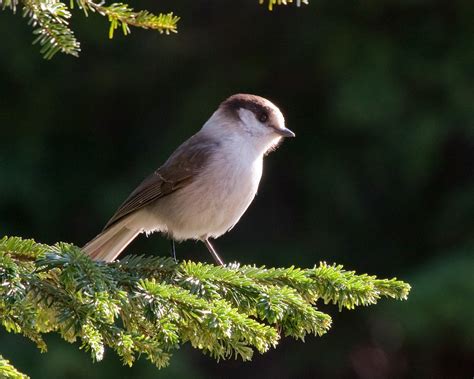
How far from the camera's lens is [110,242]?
412cm

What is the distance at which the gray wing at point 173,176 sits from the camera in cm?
420

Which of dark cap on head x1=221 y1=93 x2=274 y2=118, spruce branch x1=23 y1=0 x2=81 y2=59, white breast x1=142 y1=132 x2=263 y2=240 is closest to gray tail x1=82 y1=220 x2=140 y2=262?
white breast x1=142 y1=132 x2=263 y2=240

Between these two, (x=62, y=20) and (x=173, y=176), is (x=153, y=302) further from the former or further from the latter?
(x=173, y=176)

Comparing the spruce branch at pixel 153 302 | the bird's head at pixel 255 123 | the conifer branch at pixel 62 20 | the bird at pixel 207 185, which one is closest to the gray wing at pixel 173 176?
the bird at pixel 207 185

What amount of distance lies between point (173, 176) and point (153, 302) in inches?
79.3

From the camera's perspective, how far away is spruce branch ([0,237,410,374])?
2.19 m

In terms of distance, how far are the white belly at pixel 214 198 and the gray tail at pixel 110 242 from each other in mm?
204

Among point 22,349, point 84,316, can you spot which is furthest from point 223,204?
point 22,349

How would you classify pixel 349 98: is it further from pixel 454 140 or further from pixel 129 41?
pixel 129 41

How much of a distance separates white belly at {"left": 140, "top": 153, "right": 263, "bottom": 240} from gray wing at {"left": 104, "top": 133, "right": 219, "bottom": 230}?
0.05 metres

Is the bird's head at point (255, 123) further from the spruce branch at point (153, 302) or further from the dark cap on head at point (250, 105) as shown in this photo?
the spruce branch at point (153, 302)

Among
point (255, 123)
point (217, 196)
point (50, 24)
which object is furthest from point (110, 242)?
point (50, 24)

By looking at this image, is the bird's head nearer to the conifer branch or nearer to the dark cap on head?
the dark cap on head

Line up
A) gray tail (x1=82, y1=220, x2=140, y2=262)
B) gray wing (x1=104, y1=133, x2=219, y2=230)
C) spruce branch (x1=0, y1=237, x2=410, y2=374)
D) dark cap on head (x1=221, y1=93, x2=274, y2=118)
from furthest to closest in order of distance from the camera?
dark cap on head (x1=221, y1=93, x2=274, y2=118)
gray wing (x1=104, y1=133, x2=219, y2=230)
gray tail (x1=82, y1=220, x2=140, y2=262)
spruce branch (x1=0, y1=237, x2=410, y2=374)
